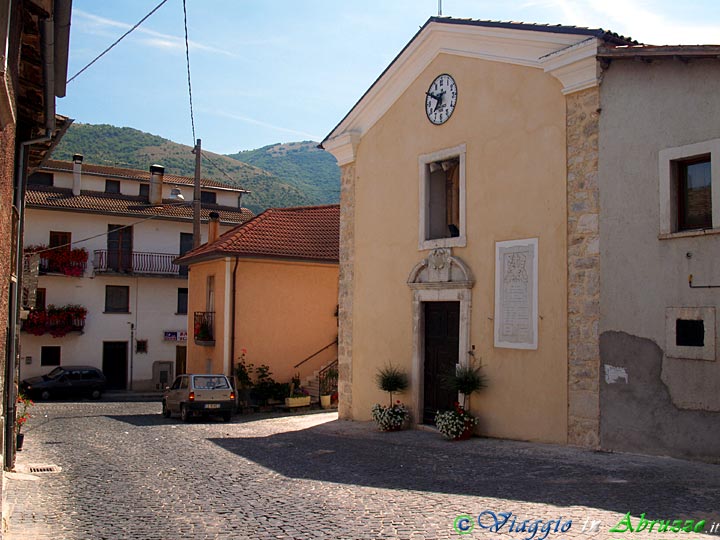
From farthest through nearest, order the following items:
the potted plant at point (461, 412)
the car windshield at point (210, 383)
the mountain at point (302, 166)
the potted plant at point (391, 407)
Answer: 1. the mountain at point (302, 166)
2. the car windshield at point (210, 383)
3. the potted plant at point (391, 407)
4. the potted plant at point (461, 412)

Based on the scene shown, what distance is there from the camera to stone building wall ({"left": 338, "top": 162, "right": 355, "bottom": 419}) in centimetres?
1828

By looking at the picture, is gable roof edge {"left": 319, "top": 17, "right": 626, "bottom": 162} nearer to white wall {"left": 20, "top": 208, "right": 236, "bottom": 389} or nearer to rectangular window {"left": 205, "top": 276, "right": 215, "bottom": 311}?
rectangular window {"left": 205, "top": 276, "right": 215, "bottom": 311}

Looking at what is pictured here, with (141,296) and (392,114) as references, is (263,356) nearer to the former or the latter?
(392,114)

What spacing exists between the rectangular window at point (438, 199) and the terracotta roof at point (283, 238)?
9.12m

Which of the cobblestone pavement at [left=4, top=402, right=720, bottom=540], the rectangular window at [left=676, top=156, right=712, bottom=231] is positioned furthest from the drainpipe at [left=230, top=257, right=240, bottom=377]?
the rectangular window at [left=676, top=156, right=712, bottom=231]

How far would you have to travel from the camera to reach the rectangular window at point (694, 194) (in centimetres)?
1083

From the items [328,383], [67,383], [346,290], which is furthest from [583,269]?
[67,383]

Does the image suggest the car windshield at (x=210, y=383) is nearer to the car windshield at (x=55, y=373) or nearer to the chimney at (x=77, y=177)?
the car windshield at (x=55, y=373)

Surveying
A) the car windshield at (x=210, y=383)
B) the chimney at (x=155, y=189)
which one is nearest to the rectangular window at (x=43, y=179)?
the chimney at (x=155, y=189)

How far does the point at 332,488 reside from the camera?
946cm

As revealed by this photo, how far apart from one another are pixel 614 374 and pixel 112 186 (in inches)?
1279

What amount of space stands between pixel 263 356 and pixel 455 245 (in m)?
10.8

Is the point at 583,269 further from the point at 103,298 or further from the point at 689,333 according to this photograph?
the point at 103,298

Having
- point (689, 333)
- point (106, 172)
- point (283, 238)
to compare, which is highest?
point (106, 172)
